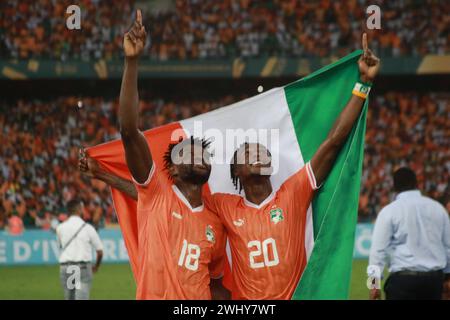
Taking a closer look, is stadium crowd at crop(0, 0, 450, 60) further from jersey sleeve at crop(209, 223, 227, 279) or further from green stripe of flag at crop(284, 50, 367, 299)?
jersey sleeve at crop(209, 223, 227, 279)

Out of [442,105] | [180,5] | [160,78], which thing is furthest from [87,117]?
[442,105]

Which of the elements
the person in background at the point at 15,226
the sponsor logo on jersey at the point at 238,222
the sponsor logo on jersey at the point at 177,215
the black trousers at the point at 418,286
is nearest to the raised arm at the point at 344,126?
the sponsor logo on jersey at the point at 238,222

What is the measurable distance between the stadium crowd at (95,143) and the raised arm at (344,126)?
549 inches

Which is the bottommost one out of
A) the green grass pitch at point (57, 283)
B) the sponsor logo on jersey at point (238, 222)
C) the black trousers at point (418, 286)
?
the green grass pitch at point (57, 283)

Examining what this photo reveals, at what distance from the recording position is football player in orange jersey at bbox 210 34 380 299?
502 centimetres

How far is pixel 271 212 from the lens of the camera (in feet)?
16.7

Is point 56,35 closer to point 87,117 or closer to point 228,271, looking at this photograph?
point 87,117

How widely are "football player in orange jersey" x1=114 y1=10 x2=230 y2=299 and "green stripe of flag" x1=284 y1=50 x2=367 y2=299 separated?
627 mm

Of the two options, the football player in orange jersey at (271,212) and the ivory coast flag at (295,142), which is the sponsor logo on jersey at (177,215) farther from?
the ivory coast flag at (295,142)

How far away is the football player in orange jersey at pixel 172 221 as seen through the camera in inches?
190

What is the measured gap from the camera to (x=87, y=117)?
2631 centimetres

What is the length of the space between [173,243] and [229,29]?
22.6m

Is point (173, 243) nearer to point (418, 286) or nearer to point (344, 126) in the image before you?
point (344, 126)

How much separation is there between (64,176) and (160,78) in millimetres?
5476
